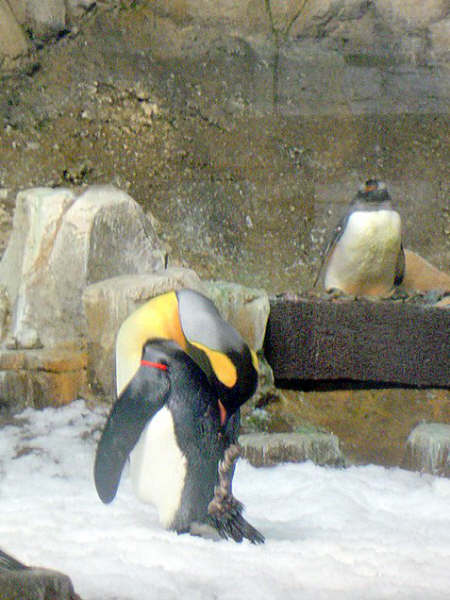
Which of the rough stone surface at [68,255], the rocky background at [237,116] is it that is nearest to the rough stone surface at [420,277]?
the rocky background at [237,116]

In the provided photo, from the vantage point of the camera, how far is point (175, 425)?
245cm

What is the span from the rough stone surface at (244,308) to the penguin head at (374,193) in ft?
4.00

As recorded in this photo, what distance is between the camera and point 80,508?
2.79 meters

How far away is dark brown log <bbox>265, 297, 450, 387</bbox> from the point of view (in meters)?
5.16

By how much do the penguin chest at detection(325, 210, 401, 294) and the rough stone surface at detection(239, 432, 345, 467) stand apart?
2127mm

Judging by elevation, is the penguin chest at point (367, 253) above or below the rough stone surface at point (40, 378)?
above

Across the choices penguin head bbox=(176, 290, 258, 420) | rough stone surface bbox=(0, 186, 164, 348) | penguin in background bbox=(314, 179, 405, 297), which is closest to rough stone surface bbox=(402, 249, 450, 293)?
penguin in background bbox=(314, 179, 405, 297)

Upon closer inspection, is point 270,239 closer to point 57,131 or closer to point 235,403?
point 57,131

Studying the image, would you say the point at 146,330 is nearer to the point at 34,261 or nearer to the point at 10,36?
the point at 34,261

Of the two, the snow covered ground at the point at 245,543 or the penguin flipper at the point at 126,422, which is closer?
the snow covered ground at the point at 245,543

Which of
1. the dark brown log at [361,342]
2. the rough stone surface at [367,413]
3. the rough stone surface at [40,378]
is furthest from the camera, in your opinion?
the dark brown log at [361,342]

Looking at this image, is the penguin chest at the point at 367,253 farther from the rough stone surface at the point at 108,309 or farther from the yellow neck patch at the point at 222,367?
the yellow neck patch at the point at 222,367

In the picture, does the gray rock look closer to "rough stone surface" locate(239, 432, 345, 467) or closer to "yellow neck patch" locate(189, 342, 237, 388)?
"rough stone surface" locate(239, 432, 345, 467)

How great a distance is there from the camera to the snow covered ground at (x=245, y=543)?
1854 mm
